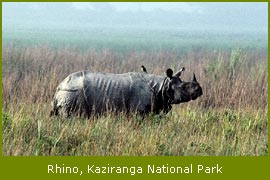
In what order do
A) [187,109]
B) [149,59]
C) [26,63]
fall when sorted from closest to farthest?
[187,109] → [26,63] → [149,59]

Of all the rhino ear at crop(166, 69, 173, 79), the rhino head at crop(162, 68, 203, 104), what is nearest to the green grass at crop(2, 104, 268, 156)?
the rhino head at crop(162, 68, 203, 104)

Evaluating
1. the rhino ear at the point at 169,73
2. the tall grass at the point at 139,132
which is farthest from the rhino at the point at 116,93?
Answer: the tall grass at the point at 139,132

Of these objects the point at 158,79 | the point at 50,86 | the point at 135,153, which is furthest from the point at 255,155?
the point at 50,86

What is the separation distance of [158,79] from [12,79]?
242 inches

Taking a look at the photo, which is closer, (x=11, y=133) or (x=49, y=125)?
(x=11, y=133)

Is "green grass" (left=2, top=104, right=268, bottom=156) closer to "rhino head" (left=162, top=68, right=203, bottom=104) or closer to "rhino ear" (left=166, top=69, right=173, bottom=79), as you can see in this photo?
"rhino head" (left=162, top=68, right=203, bottom=104)

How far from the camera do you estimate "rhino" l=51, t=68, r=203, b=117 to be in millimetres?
8703

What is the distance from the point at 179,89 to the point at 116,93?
105 centimetres

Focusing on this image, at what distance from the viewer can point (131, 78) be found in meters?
8.92

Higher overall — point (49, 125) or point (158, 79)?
point (158, 79)

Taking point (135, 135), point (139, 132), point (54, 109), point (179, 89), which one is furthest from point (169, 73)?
point (54, 109)

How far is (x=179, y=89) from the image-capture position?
8805mm

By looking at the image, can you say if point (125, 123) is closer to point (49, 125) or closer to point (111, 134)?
point (111, 134)

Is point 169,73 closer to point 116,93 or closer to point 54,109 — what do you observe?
point 116,93
